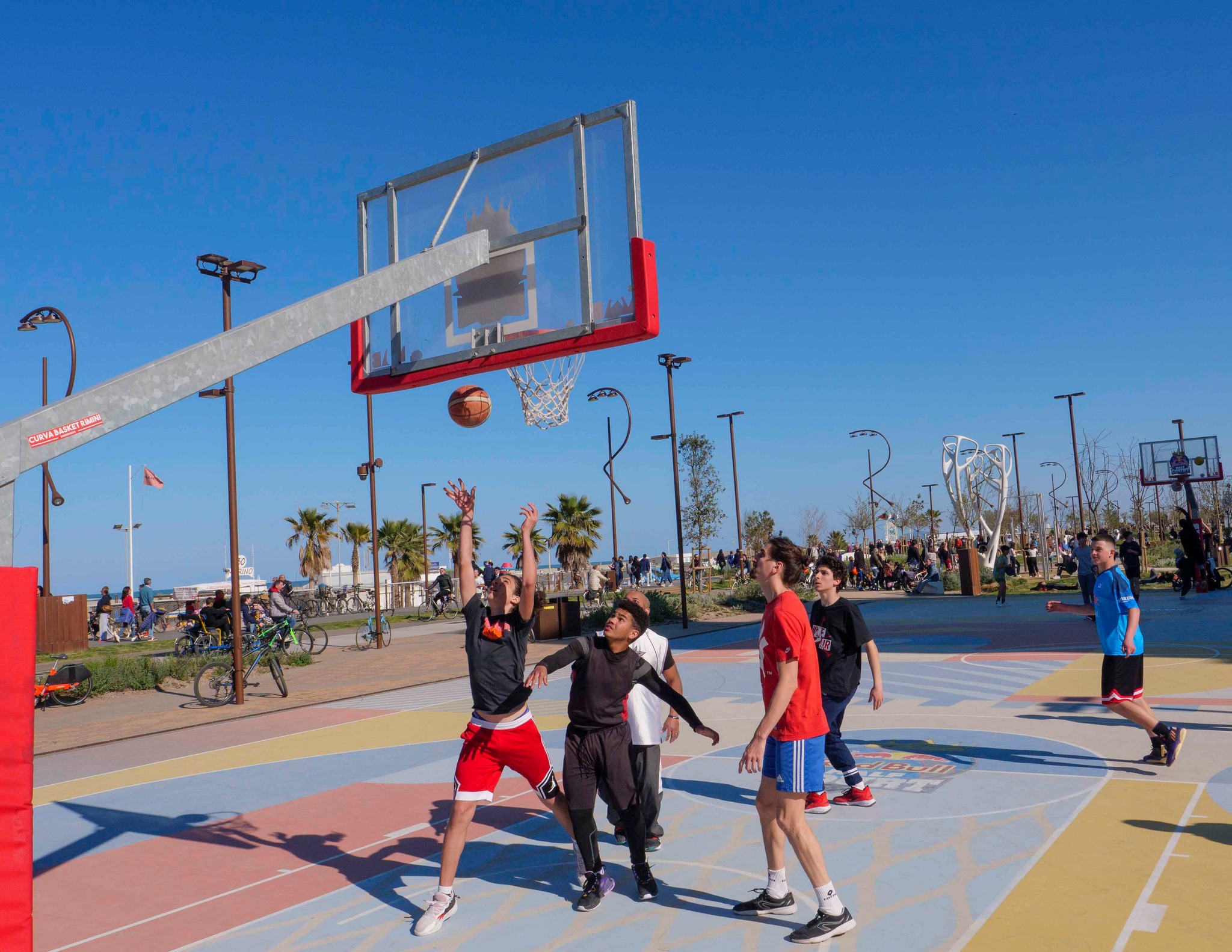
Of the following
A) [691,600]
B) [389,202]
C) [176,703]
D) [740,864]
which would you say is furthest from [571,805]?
[691,600]

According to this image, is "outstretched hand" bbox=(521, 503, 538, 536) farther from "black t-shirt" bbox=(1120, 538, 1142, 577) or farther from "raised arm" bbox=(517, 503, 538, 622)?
"black t-shirt" bbox=(1120, 538, 1142, 577)

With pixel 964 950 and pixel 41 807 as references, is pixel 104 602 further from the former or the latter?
pixel 964 950

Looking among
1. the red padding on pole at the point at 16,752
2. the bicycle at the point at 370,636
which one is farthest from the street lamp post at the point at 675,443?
the red padding on pole at the point at 16,752

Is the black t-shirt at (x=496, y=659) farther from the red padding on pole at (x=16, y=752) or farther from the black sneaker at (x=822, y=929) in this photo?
the red padding on pole at (x=16, y=752)

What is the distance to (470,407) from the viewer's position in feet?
23.2

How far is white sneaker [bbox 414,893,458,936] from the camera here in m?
5.12

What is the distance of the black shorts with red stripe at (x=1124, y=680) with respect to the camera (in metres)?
7.61

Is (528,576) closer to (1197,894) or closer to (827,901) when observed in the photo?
(827,901)

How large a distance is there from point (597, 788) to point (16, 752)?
296cm

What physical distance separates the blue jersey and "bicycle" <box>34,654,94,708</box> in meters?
15.0

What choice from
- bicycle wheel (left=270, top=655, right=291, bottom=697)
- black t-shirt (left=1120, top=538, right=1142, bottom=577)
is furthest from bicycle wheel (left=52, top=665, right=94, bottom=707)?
black t-shirt (left=1120, top=538, right=1142, bottom=577)

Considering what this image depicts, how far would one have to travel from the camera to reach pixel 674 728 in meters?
6.15

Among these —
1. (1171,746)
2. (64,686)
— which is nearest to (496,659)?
(1171,746)

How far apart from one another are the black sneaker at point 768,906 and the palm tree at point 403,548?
47.7 metres
